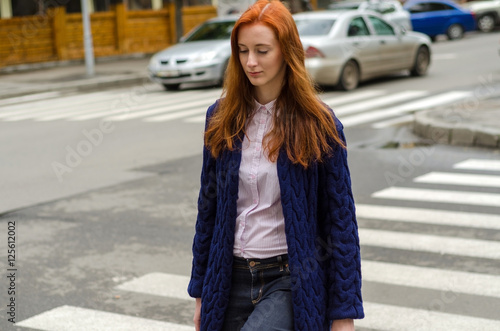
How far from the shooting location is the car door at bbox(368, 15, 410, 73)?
1755 cm

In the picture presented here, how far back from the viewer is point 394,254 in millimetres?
6184

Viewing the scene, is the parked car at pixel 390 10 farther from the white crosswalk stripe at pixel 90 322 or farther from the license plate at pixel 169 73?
the white crosswalk stripe at pixel 90 322

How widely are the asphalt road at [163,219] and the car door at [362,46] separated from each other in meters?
3.04

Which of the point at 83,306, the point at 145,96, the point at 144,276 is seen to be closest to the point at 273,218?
the point at 83,306

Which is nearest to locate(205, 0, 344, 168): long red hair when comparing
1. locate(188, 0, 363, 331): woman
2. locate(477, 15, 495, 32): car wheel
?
locate(188, 0, 363, 331): woman

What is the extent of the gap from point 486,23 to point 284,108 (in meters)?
34.8

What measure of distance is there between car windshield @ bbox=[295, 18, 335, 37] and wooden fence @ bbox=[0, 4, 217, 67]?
34.6ft

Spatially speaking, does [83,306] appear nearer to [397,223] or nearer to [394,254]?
[394,254]

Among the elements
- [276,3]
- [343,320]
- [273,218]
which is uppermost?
[276,3]

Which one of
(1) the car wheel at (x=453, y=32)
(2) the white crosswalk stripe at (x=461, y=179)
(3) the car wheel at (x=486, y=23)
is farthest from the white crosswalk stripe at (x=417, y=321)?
(3) the car wheel at (x=486, y=23)

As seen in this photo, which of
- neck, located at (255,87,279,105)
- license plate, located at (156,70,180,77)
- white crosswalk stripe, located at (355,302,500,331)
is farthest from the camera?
license plate, located at (156,70,180,77)

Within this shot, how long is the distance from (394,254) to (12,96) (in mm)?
14223

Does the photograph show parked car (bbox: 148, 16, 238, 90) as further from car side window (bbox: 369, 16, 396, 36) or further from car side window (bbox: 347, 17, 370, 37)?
car side window (bbox: 369, 16, 396, 36)

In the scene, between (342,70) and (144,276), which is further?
(342,70)
